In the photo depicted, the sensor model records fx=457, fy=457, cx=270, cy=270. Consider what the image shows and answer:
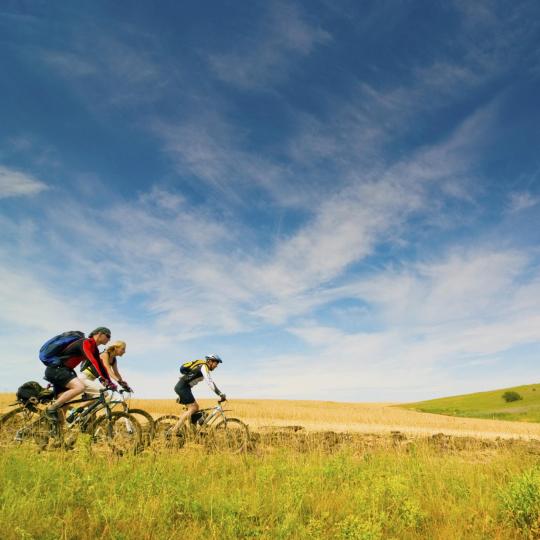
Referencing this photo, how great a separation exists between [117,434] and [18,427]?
2237 millimetres

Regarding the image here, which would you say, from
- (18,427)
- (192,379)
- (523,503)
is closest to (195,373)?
(192,379)

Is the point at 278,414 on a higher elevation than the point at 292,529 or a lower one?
higher

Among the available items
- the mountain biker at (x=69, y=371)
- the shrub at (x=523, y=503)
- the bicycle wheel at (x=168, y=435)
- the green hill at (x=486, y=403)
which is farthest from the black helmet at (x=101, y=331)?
the green hill at (x=486, y=403)

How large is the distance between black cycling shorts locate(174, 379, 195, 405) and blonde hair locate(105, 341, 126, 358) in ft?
7.61

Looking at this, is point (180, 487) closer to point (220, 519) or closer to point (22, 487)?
point (220, 519)

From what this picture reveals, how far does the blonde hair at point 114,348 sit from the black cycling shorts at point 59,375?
94 cm

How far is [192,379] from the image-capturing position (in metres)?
12.3

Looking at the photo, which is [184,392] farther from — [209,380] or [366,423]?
[366,423]

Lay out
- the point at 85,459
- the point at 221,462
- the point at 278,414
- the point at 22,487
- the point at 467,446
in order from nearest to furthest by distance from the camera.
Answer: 1. the point at 22,487
2. the point at 85,459
3. the point at 221,462
4. the point at 467,446
5. the point at 278,414

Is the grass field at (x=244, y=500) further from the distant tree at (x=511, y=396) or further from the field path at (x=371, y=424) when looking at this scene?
the distant tree at (x=511, y=396)

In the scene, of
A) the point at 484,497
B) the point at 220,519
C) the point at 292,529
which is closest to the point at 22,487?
the point at 220,519

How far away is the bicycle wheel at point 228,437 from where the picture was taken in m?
11.8

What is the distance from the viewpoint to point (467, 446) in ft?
51.3

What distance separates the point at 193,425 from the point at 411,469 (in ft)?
18.8
